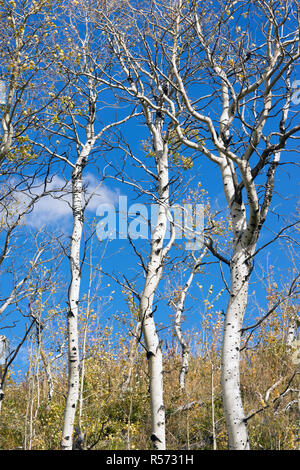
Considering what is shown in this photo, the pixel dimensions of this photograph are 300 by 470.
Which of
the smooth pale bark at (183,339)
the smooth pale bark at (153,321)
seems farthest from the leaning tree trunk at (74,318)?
the smooth pale bark at (183,339)

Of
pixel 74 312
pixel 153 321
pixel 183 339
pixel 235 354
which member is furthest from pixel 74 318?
pixel 183 339

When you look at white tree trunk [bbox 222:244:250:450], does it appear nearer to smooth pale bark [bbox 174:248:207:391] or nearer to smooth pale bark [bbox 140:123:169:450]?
smooth pale bark [bbox 140:123:169:450]

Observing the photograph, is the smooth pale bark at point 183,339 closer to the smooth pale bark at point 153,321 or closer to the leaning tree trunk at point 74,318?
the leaning tree trunk at point 74,318

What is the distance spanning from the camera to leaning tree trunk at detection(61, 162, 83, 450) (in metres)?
7.52

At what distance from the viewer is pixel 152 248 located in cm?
Result: 692

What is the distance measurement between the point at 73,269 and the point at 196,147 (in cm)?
370

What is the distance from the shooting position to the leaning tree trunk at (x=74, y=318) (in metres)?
Result: 7.52

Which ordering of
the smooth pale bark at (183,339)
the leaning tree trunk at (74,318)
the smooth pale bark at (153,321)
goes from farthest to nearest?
the smooth pale bark at (183,339)
the leaning tree trunk at (74,318)
the smooth pale bark at (153,321)

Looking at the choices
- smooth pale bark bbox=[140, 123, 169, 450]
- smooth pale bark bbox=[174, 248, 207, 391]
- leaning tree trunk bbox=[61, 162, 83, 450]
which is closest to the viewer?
smooth pale bark bbox=[140, 123, 169, 450]

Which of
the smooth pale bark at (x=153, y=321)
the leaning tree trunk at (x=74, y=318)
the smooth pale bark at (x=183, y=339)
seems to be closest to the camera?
the smooth pale bark at (x=153, y=321)

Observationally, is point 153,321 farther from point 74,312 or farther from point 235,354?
point 74,312

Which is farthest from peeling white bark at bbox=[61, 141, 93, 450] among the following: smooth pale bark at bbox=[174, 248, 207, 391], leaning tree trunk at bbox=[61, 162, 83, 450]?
smooth pale bark at bbox=[174, 248, 207, 391]
